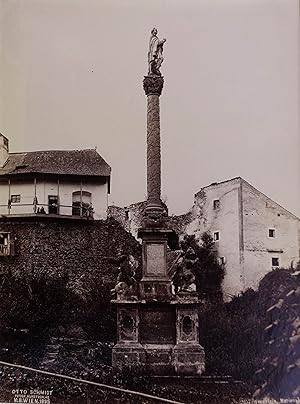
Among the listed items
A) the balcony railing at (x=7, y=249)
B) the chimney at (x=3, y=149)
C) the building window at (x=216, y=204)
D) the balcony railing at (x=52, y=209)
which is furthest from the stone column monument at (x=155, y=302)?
the chimney at (x=3, y=149)

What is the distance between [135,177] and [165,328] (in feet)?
2.56

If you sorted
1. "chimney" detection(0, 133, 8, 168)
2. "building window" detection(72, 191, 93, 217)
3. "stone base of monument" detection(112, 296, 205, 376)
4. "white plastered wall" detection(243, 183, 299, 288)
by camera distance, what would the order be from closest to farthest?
"white plastered wall" detection(243, 183, 299, 288) < "stone base of monument" detection(112, 296, 205, 376) < "chimney" detection(0, 133, 8, 168) < "building window" detection(72, 191, 93, 217)

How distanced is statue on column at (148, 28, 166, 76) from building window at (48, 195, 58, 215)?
83 centimetres

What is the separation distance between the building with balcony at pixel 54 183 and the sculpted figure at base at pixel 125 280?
1.08ft

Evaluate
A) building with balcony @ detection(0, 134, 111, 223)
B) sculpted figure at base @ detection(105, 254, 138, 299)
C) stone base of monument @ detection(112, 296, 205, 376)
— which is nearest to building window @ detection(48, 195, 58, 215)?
building with balcony @ detection(0, 134, 111, 223)

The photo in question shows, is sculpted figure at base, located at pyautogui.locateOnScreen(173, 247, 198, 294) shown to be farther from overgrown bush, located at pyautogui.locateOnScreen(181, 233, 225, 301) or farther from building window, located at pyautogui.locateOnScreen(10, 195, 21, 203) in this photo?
building window, located at pyautogui.locateOnScreen(10, 195, 21, 203)

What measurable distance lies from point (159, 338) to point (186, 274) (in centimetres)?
34

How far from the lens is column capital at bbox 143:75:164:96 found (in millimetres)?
4211

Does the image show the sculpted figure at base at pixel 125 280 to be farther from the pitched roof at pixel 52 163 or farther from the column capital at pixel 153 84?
the column capital at pixel 153 84

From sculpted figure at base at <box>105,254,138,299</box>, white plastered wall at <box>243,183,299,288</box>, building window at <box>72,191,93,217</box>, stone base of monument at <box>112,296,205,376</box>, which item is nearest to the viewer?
white plastered wall at <box>243,183,299,288</box>

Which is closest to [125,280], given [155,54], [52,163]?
[52,163]

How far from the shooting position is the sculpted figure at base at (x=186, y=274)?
13.5 ft

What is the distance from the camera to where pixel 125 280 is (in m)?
4.16

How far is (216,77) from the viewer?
405 cm
